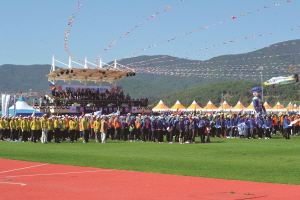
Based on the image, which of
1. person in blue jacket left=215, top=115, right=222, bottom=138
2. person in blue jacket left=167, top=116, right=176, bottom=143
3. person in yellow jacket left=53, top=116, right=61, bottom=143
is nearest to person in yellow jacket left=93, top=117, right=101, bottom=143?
person in yellow jacket left=53, top=116, right=61, bottom=143

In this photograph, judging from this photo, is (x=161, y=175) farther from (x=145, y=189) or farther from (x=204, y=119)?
(x=204, y=119)

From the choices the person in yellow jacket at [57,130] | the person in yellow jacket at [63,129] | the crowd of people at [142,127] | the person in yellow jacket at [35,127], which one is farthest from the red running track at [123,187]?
the person in yellow jacket at [63,129]

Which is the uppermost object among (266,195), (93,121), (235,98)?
(235,98)

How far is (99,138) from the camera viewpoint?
98.5ft

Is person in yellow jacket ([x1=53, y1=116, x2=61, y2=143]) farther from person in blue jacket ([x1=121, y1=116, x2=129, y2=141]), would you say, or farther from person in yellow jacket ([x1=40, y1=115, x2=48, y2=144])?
person in blue jacket ([x1=121, y1=116, x2=129, y2=141])

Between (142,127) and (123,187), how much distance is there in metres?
19.3

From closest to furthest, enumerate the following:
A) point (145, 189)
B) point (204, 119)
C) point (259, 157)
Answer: point (145, 189), point (259, 157), point (204, 119)

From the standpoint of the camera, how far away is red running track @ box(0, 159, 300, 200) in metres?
9.24

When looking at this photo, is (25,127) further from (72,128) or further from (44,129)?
(72,128)

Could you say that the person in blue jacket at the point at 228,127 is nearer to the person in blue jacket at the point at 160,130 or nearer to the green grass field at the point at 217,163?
the person in blue jacket at the point at 160,130

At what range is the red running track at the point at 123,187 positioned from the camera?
9242mm

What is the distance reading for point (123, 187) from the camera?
34.5 feet

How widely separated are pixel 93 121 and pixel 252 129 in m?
10.2

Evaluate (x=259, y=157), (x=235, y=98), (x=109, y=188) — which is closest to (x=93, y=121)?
(x=259, y=157)
